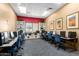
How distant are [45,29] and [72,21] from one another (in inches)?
35.8

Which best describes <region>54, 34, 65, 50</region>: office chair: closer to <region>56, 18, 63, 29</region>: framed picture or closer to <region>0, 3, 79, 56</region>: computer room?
<region>0, 3, 79, 56</region>: computer room

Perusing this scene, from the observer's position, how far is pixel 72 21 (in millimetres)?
3775

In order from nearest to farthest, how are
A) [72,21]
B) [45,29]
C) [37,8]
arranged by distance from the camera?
[37,8] < [45,29] < [72,21]

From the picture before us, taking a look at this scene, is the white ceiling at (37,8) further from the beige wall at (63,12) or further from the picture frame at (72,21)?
the picture frame at (72,21)

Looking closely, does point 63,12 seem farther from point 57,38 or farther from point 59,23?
point 57,38

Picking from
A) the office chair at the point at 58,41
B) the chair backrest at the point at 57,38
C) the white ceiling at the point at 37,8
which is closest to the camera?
the white ceiling at the point at 37,8

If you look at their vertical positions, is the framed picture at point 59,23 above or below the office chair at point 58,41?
above

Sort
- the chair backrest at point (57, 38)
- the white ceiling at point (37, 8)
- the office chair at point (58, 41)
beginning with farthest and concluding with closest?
the chair backrest at point (57, 38)
the office chair at point (58, 41)
the white ceiling at point (37, 8)

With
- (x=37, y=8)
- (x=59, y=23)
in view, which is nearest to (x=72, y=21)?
(x=59, y=23)

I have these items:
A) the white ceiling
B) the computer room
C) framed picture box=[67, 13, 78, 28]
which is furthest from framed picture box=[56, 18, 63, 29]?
the white ceiling

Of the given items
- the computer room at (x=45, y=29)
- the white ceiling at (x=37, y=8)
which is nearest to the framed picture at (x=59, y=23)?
the computer room at (x=45, y=29)

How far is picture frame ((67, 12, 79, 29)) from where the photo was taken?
3566 mm

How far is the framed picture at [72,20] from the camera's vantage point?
11.8ft

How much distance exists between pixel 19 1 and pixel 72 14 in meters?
1.63
